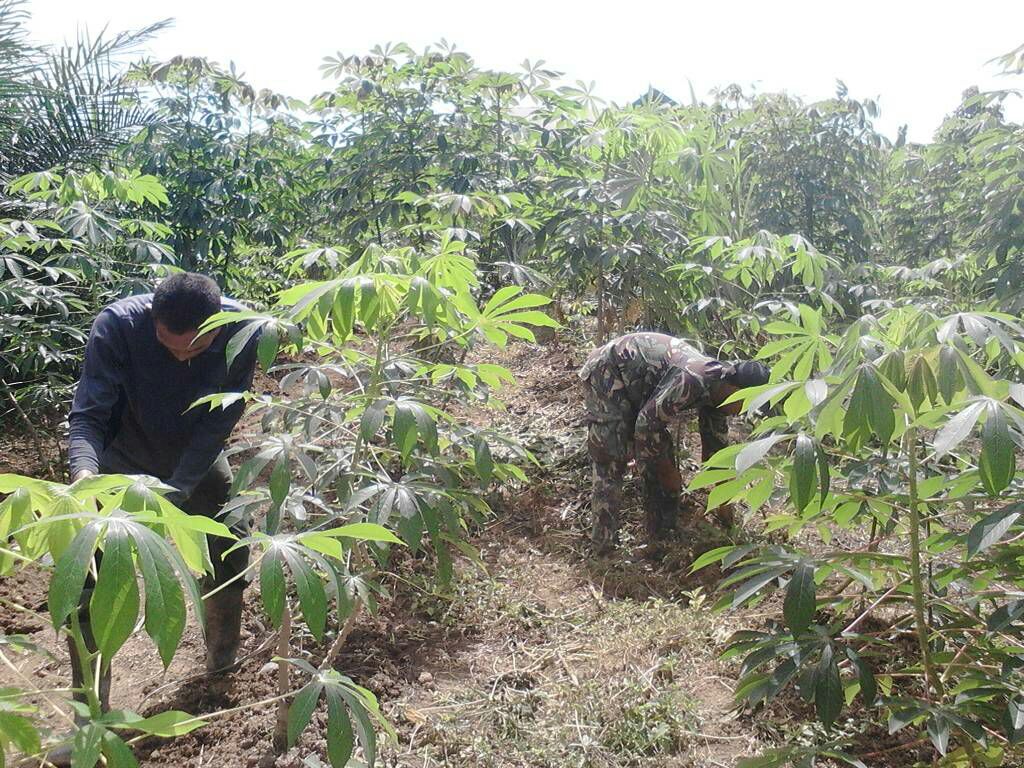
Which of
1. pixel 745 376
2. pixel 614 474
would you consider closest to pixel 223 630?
pixel 614 474

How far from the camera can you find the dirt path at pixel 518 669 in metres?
2.31

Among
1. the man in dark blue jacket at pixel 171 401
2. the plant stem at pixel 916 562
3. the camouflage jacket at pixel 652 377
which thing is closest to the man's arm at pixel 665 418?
the camouflage jacket at pixel 652 377

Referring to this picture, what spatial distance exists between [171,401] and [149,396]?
0.07 metres

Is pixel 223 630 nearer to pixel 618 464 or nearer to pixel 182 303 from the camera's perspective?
pixel 182 303

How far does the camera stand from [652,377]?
378 cm

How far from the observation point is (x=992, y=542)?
1.36 m

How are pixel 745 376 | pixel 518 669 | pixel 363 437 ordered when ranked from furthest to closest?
1. pixel 745 376
2. pixel 518 669
3. pixel 363 437

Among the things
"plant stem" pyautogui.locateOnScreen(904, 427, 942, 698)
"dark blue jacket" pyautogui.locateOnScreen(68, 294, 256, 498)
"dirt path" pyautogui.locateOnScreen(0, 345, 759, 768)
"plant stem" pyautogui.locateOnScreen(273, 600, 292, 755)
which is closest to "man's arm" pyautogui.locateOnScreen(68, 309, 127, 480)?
"dark blue jacket" pyautogui.locateOnScreen(68, 294, 256, 498)

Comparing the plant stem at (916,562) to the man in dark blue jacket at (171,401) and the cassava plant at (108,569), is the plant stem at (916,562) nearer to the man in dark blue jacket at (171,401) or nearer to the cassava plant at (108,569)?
the cassava plant at (108,569)

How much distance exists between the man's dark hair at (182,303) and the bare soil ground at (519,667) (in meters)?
0.83

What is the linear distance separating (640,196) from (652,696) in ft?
8.79

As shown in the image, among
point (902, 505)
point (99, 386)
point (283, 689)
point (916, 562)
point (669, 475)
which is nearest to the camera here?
point (916, 562)

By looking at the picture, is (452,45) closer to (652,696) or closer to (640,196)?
(640,196)

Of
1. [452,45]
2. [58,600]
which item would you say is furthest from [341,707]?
[452,45]
